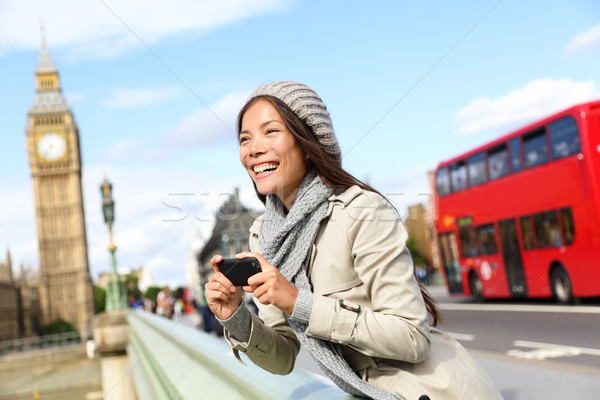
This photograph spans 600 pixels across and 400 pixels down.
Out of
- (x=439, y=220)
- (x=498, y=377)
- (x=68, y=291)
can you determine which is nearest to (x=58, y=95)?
(x=68, y=291)

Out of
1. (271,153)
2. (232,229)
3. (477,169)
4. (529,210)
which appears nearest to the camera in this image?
(271,153)

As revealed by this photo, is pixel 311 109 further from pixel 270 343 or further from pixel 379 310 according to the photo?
pixel 270 343

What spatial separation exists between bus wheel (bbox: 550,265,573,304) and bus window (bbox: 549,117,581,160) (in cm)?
215

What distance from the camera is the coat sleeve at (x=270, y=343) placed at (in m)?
1.93

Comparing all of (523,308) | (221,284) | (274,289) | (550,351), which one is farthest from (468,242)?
(274,289)

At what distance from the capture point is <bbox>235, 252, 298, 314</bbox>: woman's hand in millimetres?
1610

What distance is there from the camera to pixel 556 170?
12562mm

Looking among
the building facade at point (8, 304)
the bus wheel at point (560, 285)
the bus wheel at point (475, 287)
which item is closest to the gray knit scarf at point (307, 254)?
the bus wheel at point (560, 285)

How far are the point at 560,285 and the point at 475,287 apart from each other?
345 cm

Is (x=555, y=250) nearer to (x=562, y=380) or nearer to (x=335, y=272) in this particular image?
(x=562, y=380)

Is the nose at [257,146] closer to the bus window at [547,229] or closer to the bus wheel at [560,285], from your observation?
the bus window at [547,229]

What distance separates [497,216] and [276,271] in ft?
44.6

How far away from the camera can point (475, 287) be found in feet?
54.9

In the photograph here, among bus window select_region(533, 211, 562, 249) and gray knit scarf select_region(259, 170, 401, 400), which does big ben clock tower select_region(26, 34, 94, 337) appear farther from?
gray knit scarf select_region(259, 170, 401, 400)
